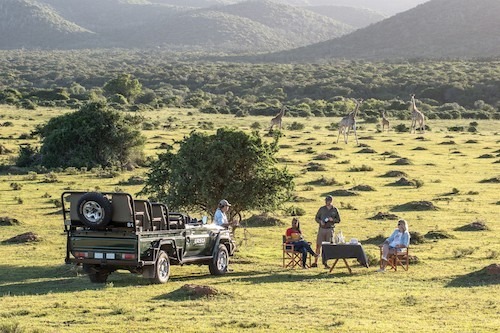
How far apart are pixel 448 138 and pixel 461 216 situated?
3570 centimetres

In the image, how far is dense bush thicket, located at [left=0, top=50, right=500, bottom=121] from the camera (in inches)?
4008

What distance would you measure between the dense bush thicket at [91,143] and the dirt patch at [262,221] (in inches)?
759

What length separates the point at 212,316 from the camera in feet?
49.8

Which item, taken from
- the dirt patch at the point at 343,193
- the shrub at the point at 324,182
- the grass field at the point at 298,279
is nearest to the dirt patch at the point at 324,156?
the grass field at the point at 298,279

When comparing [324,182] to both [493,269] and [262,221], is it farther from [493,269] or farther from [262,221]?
[493,269]

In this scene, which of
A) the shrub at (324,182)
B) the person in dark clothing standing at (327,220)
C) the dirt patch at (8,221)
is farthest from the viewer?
the shrub at (324,182)

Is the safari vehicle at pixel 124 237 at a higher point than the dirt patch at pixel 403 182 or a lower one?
higher

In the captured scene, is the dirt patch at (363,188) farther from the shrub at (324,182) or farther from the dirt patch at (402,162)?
the dirt patch at (402,162)

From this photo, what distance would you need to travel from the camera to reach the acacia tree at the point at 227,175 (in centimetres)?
2378

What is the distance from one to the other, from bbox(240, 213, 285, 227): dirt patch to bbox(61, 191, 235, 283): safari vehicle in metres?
10.0

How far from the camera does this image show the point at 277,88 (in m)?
140

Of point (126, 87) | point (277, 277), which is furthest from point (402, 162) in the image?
point (126, 87)

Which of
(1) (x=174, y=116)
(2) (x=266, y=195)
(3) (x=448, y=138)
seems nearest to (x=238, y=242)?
(2) (x=266, y=195)

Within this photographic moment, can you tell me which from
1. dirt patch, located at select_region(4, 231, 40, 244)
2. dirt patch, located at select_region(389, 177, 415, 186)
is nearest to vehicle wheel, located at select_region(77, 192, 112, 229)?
dirt patch, located at select_region(4, 231, 40, 244)
